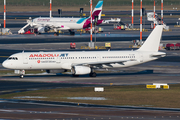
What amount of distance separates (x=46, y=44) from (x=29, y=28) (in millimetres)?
35782

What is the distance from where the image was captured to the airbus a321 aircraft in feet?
197

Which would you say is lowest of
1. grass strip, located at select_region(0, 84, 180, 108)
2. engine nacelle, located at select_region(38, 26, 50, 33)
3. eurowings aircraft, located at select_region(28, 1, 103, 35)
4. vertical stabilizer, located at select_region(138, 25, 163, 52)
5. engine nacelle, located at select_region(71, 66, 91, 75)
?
grass strip, located at select_region(0, 84, 180, 108)

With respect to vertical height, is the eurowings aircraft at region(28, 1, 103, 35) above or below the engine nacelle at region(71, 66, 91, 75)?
above

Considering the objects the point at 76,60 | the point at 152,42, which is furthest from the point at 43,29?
the point at 152,42

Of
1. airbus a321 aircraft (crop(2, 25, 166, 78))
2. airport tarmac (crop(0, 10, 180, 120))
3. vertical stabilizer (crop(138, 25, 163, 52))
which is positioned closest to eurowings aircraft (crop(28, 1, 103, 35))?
airport tarmac (crop(0, 10, 180, 120))

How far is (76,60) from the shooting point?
61.7m

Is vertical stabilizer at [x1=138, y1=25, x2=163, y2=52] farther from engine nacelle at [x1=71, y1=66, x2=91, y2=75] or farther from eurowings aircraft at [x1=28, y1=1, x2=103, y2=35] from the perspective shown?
eurowings aircraft at [x1=28, y1=1, x2=103, y2=35]

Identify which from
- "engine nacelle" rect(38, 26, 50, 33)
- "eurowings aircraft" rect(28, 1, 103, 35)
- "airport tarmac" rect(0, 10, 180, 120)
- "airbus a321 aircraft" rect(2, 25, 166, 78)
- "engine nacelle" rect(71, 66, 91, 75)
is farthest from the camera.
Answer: "engine nacelle" rect(38, 26, 50, 33)

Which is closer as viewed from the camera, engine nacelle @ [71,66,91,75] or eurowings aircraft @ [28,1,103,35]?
engine nacelle @ [71,66,91,75]

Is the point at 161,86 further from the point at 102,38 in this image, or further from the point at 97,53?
the point at 102,38

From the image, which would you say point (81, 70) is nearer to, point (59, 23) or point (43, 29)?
point (59, 23)

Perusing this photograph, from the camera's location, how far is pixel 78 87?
51812 mm

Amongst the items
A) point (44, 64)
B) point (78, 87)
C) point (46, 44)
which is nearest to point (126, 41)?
point (46, 44)

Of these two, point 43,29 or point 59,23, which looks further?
point 43,29
